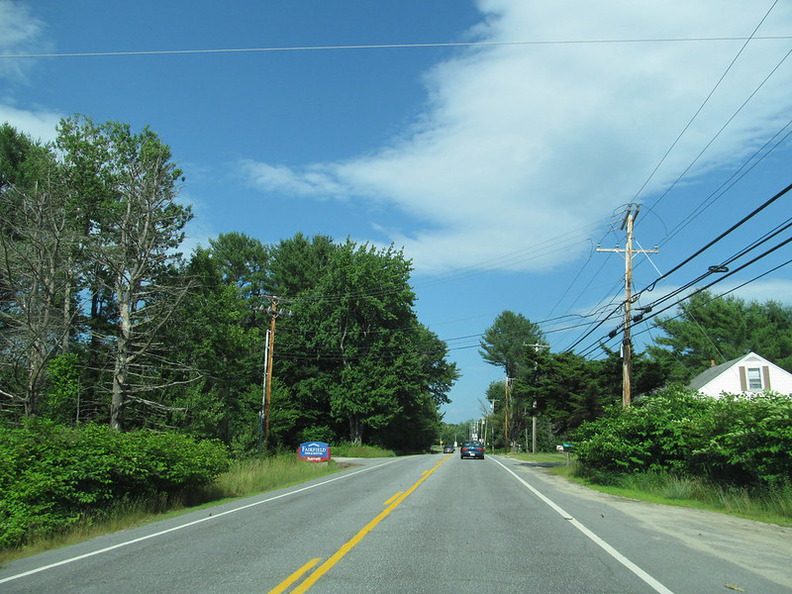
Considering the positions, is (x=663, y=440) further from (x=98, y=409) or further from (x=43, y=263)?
(x=98, y=409)

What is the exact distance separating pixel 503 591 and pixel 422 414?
6949 cm

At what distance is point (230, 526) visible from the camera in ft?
38.0

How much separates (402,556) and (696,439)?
13.0 meters

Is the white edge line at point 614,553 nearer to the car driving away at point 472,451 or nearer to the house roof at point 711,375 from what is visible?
the house roof at point 711,375

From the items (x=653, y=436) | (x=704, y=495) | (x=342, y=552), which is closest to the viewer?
(x=342, y=552)

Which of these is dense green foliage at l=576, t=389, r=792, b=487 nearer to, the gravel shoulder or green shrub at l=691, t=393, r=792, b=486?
green shrub at l=691, t=393, r=792, b=486

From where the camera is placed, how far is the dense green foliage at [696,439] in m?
14.0

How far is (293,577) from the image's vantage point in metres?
7.06

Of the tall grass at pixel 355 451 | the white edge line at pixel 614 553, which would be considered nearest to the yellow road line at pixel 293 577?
the white edge line at pixel 614 553

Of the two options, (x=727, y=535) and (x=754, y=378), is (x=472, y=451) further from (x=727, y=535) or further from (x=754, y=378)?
(x=727, y=535)

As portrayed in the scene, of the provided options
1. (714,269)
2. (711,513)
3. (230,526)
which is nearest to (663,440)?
(711,513)

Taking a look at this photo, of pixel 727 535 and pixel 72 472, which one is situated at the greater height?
pixel 72 472

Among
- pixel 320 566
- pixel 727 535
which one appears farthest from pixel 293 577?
pixel 727 535

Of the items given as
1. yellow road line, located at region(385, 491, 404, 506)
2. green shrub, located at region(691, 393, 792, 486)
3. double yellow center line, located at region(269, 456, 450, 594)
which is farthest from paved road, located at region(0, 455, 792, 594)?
green shrub, located at region(691, 393, 792, 486)
